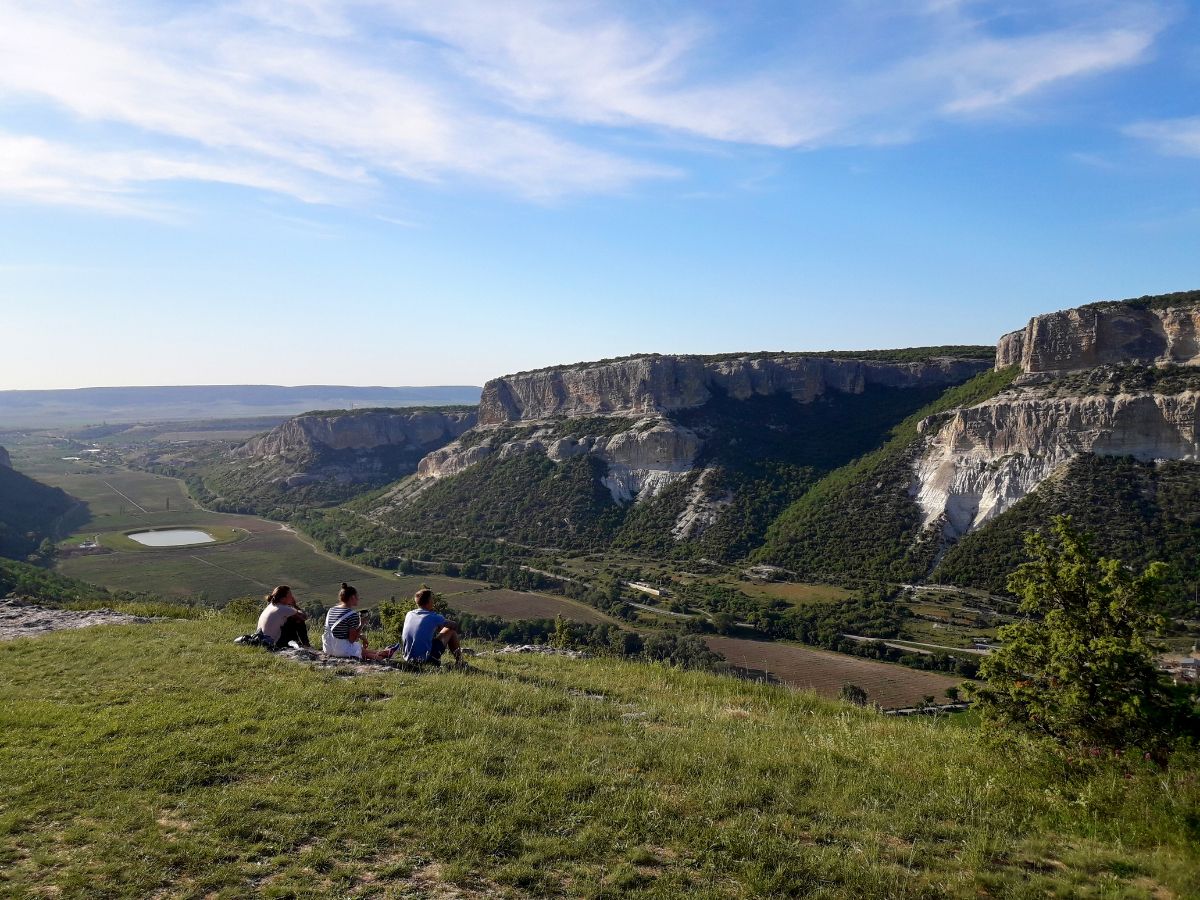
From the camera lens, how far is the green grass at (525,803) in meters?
5.09

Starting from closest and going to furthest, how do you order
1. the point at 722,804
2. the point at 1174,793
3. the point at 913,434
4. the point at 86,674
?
the point at 1174,793 → the point at 722,804 → the point at 86,674 → the point at 913,434

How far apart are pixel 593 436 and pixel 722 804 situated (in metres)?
77.6

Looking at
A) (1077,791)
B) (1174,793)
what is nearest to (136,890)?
(1077,791)

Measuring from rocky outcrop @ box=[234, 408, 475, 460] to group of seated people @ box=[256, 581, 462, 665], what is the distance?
379 feet

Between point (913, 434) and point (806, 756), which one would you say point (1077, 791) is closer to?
point (806, 756)

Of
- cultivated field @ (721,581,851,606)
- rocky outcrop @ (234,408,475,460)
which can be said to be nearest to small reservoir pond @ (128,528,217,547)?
rocky outcrop @ (234,408,475,460)

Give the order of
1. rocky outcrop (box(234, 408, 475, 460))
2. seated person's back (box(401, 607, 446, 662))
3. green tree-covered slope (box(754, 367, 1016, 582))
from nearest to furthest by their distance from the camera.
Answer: seated person's back (box(401, 607, 446, 662)) < green tree-covered slope (box(754, 367, 1016, 582)) < rocky outcrop (box(234, 408, 475, 460))

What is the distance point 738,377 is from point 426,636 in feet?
250

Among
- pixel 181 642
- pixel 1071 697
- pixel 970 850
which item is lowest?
pixel 181 642

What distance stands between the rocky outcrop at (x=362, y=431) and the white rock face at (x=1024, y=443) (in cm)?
9125

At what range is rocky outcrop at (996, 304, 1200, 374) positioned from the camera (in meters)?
49.1

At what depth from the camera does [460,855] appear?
17.6 feet

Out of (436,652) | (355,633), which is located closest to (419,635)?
(436,652)

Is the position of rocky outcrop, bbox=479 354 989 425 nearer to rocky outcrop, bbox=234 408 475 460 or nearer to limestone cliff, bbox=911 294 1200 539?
limestone cliff, bbox=911 294 1200 539
